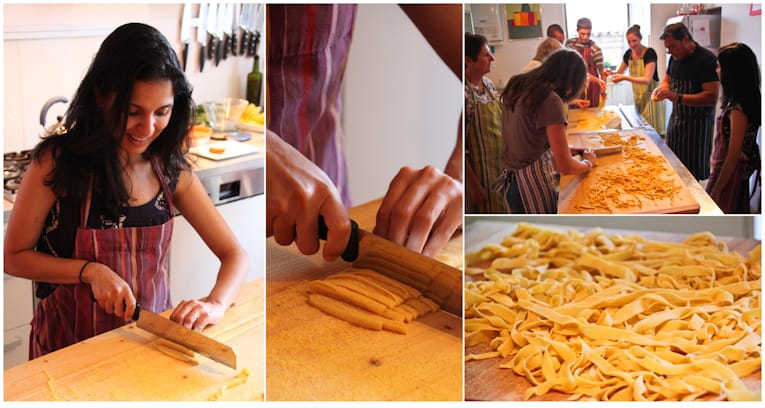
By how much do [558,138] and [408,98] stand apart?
0.34 m

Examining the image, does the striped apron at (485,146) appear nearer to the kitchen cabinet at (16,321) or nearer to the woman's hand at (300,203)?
the woman's hand at (300,203)

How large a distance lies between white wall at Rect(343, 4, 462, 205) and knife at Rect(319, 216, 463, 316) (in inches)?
4.3

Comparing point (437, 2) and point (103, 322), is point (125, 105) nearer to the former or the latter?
point (103, 322)

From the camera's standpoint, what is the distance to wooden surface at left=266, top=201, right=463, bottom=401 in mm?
1779

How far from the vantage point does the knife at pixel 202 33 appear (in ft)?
5.80

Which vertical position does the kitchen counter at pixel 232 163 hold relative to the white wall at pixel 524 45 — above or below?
below

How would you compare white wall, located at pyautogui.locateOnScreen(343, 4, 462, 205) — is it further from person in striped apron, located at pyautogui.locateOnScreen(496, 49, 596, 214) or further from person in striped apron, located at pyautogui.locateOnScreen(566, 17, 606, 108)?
person in striped apron, located at pyautogui.locateOnScreen(566, 17, 606, 108)

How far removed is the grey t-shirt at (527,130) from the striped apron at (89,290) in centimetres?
75

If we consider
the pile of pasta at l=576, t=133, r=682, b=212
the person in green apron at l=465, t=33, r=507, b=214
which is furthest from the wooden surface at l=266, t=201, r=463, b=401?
the pile of pasta at l=576, t=133, r=682, b=212

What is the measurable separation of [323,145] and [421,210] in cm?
26

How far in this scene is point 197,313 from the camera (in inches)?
71.0

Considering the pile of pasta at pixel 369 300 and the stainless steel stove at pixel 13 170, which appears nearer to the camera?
the stainless steel stove at pixel 13 170

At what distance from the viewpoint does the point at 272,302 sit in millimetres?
1854

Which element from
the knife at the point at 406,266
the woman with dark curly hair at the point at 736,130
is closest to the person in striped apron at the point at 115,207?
the knife at the point at 406,266
